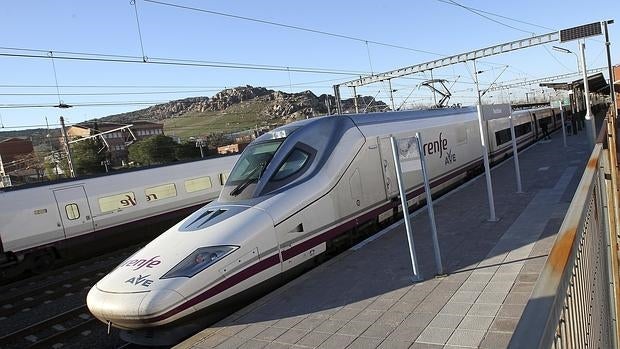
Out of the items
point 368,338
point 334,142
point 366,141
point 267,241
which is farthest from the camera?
point 366,141

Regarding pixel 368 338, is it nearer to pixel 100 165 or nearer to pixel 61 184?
pixel 61 184

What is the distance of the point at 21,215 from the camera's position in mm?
12125

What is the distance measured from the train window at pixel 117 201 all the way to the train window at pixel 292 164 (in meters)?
7.97

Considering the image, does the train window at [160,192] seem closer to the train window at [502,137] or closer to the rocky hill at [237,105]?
the train window at [502,137]

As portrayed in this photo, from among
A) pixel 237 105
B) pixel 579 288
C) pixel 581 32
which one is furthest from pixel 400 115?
pixel 237 105

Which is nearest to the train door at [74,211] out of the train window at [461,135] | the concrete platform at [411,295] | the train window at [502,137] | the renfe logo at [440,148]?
the concrete platform at [411,295]

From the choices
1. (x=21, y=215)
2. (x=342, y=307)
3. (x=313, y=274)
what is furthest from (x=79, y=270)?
(x=342, y=307)

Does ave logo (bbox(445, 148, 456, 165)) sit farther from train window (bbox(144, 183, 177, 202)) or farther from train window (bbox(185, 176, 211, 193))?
train window (bbox(144, 183, 177, 202))

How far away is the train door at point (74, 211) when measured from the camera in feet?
42.8

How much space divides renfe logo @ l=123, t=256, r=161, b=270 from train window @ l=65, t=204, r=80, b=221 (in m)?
7.41

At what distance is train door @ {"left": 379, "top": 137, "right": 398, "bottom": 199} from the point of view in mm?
10141

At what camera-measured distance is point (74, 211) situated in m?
13.3

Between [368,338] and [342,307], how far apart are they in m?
1.03

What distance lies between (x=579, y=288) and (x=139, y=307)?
16.4ft
